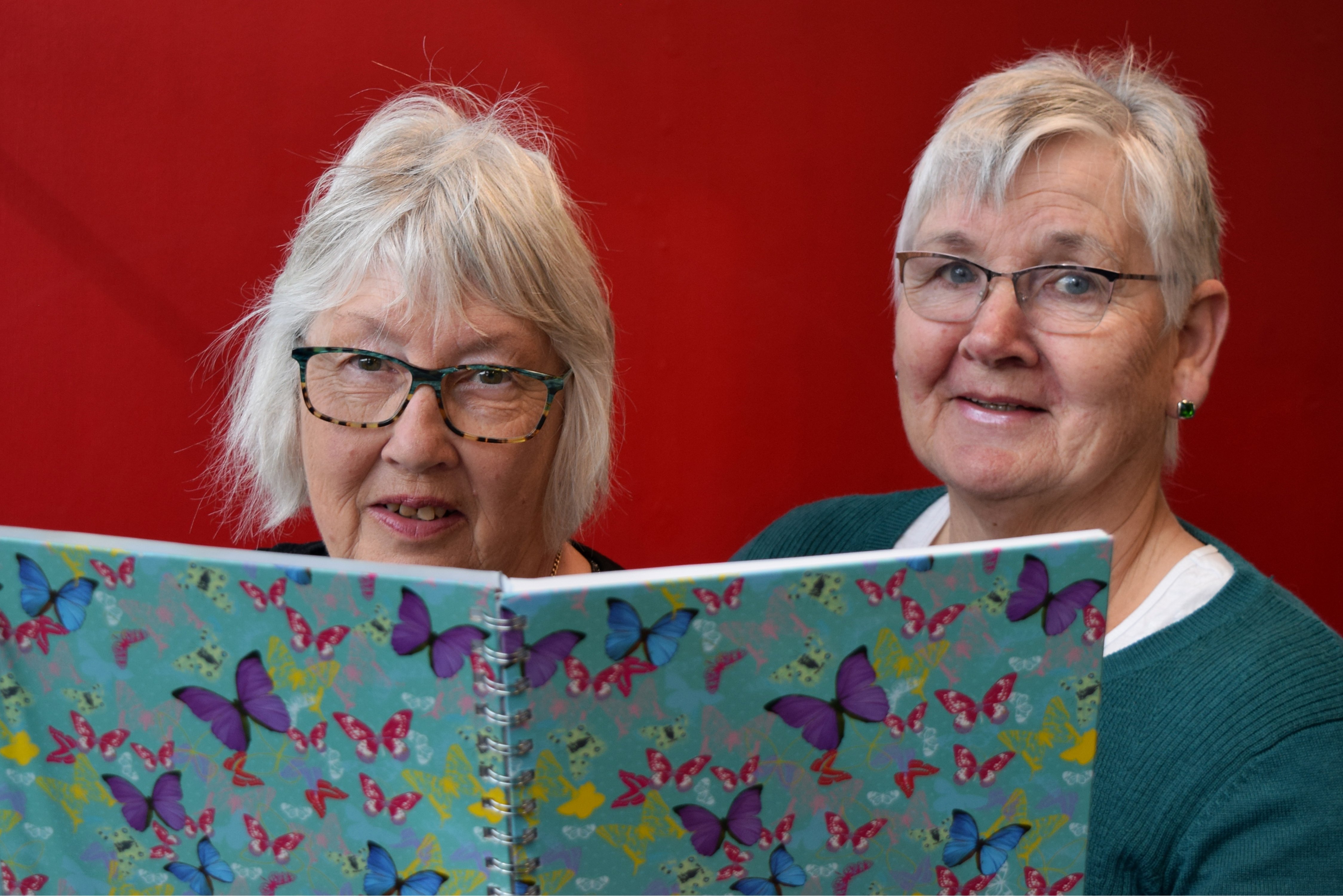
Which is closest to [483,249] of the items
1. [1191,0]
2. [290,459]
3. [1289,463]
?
[290,459]

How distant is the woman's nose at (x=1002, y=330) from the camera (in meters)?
1.38

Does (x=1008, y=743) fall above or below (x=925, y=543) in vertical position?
below

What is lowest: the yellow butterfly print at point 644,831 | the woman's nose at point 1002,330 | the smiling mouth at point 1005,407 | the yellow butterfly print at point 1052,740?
the yellow butterfly print at point 644,831

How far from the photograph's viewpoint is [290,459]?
5.26ft

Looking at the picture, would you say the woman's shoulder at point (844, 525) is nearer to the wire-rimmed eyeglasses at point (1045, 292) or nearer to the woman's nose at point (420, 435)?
the wire-rimmed eyeglasses at point (1045, 292)

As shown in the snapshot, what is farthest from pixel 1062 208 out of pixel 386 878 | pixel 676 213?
pixel 676 213

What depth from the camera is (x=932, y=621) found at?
834 millimetres

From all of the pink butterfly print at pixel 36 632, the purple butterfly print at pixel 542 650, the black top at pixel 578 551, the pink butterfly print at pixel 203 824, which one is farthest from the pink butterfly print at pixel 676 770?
the black top at pixel 578 551

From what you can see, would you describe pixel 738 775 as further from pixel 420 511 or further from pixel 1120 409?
pixel 1120 409

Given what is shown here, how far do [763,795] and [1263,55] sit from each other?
102 inches

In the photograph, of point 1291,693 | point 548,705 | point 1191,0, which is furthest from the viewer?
point 1191,0

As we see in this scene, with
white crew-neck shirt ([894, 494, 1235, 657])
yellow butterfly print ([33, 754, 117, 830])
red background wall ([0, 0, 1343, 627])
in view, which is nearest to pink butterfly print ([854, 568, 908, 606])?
white crew-neck shirt ([894, 494, 1235, 657])

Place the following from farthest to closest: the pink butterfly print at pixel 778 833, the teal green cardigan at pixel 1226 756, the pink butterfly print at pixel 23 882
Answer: the teal green cardigan at pixel 1226 756
the pink butterfly print at pixel 23 882
the pink butterfly print at pixel 778 833

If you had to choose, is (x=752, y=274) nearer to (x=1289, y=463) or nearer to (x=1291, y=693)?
(x=1289, y=463)
